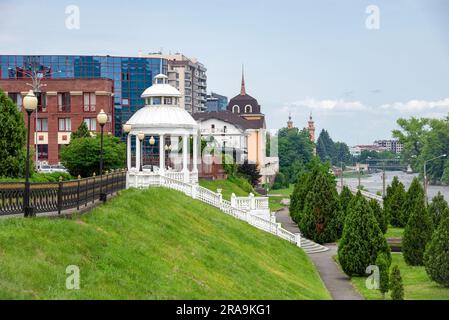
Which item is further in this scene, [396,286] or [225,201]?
[225,201]

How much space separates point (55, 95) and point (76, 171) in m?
22.8

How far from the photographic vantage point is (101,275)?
16922 mm

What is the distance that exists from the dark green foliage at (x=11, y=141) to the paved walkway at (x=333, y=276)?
1527cm

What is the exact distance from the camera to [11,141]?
36094 mm

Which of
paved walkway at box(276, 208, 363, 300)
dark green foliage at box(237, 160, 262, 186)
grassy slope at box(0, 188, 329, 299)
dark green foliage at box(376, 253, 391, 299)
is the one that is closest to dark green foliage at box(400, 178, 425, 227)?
paved walkway at box(276, 208, 363, 300)

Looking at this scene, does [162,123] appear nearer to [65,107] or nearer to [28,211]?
[28,211]

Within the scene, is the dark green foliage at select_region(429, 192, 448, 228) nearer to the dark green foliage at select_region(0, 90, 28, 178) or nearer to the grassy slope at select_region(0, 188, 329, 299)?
the grassy slope at select_region(0, 188, 329, 299)

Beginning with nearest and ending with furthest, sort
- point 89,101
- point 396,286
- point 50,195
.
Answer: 1. point 50,195
2. point 396,286
3. point 89,101

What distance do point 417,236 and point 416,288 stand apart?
7188 millimetres

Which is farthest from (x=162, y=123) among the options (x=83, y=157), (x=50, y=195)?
(x=50, y=195)

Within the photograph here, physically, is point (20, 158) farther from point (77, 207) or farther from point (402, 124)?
point (402, 124)

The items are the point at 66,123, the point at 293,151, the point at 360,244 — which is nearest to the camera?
the point at 360,244

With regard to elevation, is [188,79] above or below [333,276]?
above
